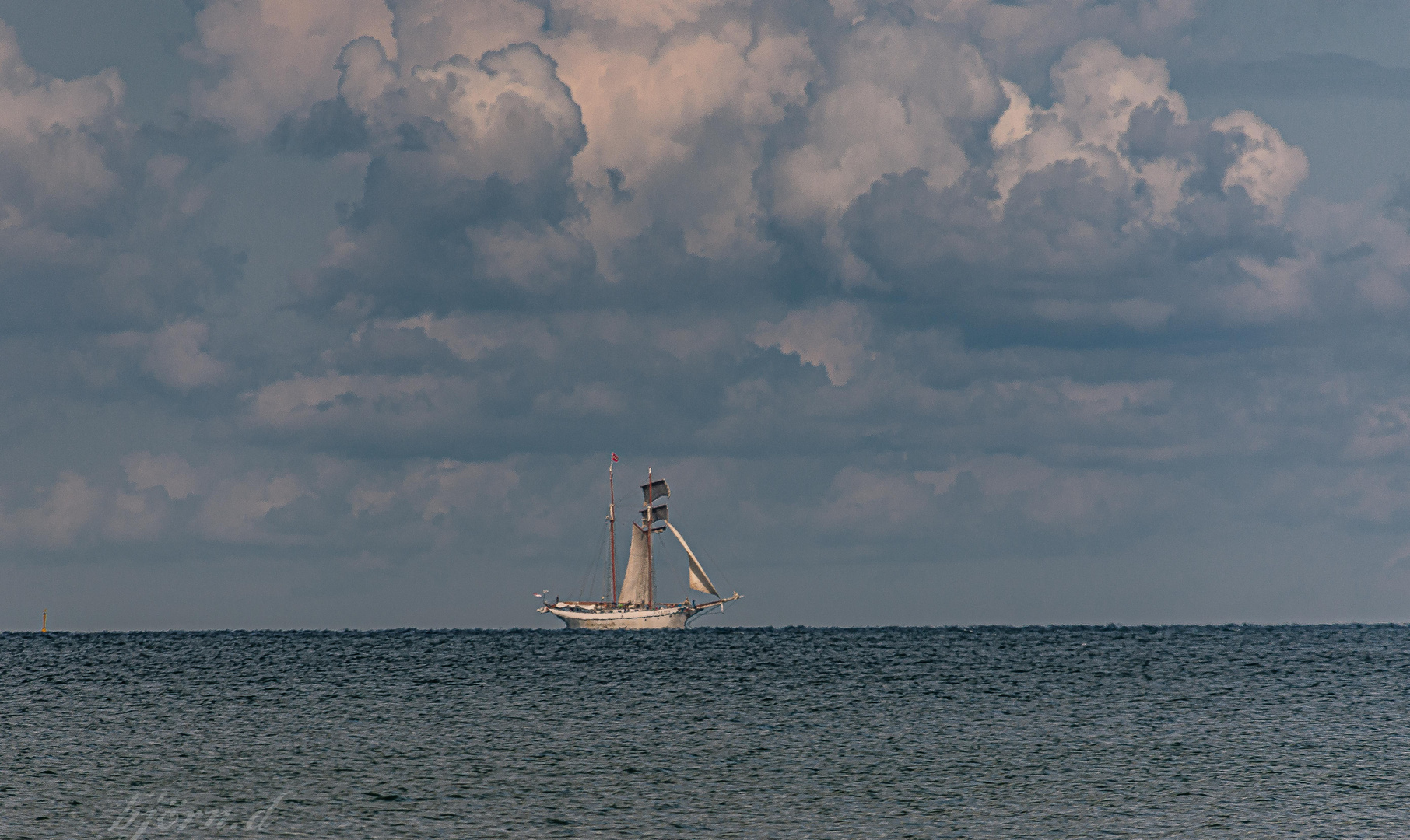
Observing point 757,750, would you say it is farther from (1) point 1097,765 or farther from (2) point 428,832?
(2) point 428,832

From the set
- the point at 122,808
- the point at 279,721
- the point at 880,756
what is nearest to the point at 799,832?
the point at 880,756

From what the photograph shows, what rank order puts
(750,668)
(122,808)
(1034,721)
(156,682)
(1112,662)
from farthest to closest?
(1112,662), (750,668), (156,682), (1034,721), (122,808)

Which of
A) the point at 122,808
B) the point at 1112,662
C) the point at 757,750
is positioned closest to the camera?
the point at 122,808

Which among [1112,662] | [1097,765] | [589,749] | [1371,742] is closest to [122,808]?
[589,749]

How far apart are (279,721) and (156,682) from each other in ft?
139

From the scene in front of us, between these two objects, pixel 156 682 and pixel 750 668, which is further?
pixel 750 668

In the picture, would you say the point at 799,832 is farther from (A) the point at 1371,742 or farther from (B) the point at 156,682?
(B) the point at 156,682

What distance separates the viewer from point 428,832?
48.0 m

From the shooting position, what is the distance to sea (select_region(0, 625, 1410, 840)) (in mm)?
49906

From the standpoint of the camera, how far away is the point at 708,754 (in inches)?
2657

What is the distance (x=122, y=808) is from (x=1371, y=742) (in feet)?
199

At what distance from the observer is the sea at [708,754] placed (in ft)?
164

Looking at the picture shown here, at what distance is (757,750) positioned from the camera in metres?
68.8

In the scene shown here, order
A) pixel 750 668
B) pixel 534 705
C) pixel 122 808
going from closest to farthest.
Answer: pixel 122 808 → pixel 534 705 → pixel 750 668
